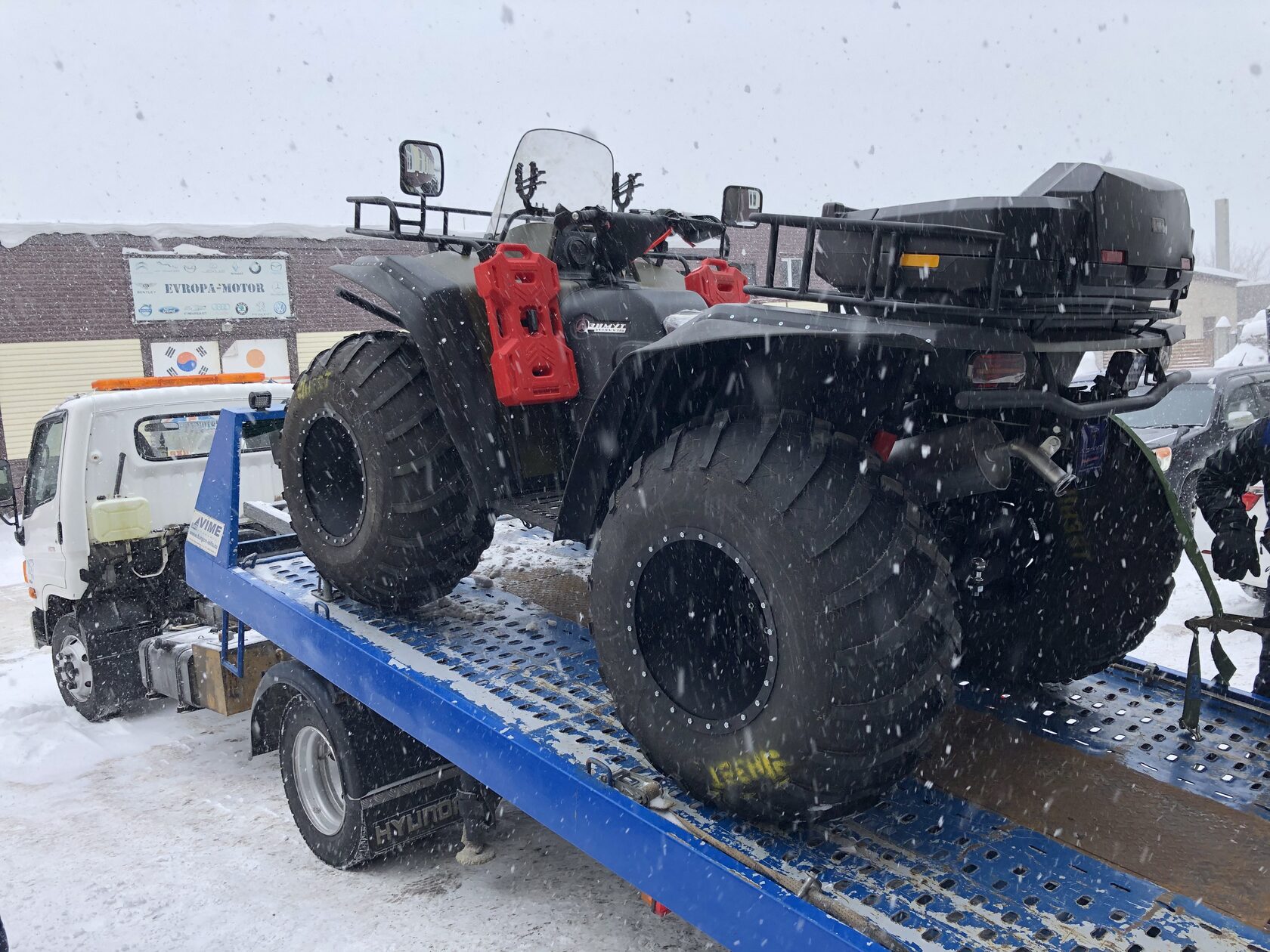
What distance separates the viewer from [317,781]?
14.4 ft

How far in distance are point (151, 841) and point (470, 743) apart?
2.55m

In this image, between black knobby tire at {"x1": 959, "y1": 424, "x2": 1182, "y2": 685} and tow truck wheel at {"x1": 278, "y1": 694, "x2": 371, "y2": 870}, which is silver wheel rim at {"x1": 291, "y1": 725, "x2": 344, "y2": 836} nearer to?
tow truck wheel at {"x1": 278, "y1": 694, "x2": 371, "y2": 870}

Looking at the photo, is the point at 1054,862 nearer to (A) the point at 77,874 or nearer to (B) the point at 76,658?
(A) the point at 77,874

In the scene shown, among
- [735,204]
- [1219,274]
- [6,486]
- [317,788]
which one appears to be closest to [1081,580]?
[735,204]

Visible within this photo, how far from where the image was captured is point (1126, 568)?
10.7 ft

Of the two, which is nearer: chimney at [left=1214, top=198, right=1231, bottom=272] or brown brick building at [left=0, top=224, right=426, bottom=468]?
brown brick building at [left=0, top=224, right=426, bottom=468]

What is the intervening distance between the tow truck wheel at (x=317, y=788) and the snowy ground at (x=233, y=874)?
14 centimetres

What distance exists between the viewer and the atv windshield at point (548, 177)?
412 centimetres

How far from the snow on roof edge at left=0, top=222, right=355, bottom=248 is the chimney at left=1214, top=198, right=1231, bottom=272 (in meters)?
36.1

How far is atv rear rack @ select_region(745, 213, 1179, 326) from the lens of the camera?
2.16 metres

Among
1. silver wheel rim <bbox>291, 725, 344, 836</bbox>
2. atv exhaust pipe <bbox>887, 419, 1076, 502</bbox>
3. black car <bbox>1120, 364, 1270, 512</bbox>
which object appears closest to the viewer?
atv exhaust pipe <bbox>887, 419, 1076, 502</bbox>

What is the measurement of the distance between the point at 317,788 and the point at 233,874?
513 millimetres

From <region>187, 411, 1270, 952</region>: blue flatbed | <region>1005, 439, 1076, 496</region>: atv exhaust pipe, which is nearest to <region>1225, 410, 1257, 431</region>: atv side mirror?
<region>187, 411, 1270, 952</region>: blue flatbed

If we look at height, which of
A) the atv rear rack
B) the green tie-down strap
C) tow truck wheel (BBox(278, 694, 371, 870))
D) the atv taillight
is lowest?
tow truck wheel (BBox(278, 694, 371, 870))
